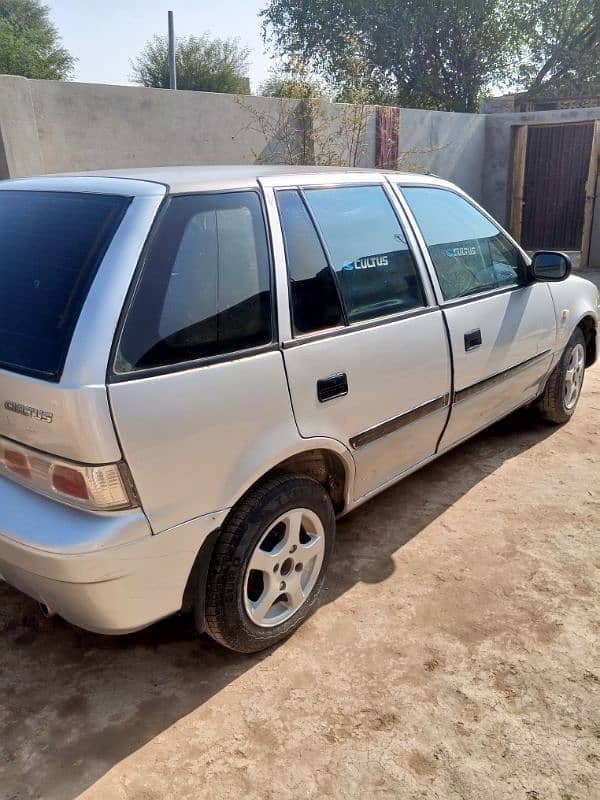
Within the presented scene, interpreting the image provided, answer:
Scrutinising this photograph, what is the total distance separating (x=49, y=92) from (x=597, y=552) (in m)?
6.97

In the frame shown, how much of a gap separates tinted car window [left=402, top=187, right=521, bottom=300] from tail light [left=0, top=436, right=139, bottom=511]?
1.96 m

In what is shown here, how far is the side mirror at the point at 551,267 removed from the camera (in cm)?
387

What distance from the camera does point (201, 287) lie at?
2152mm

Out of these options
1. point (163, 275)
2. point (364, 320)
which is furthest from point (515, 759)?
point (163, 275)

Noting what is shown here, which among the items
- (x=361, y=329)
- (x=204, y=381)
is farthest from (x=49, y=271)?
(x=361, y=329)

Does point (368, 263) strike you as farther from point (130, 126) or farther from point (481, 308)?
point (130, 126)

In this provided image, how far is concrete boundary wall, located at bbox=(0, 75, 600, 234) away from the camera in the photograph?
22.7 feet

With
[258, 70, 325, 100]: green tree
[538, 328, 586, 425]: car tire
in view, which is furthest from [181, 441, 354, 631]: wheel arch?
[258, 70, 325, 100]: green tree

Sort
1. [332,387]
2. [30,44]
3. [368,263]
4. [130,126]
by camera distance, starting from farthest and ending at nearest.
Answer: [30,44], [130,126], [368,263], [332,387]

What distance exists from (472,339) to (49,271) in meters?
2.10

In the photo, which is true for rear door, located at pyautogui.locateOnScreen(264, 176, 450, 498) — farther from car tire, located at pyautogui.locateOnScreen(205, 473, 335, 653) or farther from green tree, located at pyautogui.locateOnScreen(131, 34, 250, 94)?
green tree, located at pyautogui.locateOnScreen(131, 34, 250, 94)

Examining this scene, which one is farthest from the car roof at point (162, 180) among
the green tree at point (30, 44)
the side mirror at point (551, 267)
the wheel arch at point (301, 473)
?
the green tree at point (30, 44)

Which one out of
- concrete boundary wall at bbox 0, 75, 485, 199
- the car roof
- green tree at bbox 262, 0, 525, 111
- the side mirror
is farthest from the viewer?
green tree at bbox 262, 0, 525, 111

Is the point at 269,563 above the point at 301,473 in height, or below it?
below
